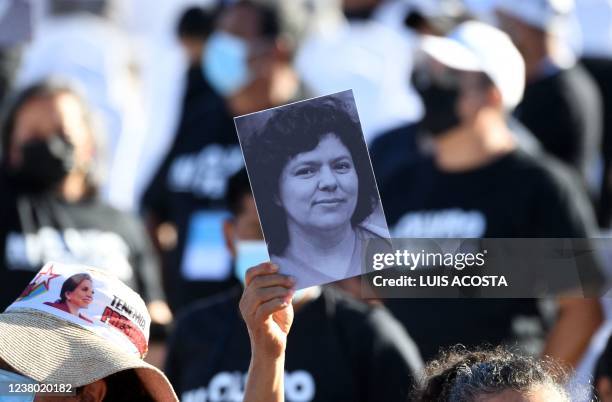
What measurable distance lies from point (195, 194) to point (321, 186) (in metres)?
3.15

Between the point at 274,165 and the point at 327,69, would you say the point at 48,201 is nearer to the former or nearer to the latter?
the point at 327,69

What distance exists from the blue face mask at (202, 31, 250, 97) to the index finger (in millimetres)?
3454

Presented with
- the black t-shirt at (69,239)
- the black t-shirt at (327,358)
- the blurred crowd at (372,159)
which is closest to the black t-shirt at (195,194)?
the blurred crowd at (372,159)

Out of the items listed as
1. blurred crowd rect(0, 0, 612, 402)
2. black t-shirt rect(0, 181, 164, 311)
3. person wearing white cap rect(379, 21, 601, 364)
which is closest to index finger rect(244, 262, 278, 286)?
blurred crowd rect(0, 0, 612, 402)

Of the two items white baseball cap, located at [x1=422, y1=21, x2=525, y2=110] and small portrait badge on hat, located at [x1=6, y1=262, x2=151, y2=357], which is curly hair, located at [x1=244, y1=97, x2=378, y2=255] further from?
white baseball cap, located at [x1=422, y1=21, x2=525, y2=110]

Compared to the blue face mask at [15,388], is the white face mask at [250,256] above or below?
above

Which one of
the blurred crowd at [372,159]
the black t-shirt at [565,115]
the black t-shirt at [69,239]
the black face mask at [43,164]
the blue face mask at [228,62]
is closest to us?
the blurred crowd at [372,159]

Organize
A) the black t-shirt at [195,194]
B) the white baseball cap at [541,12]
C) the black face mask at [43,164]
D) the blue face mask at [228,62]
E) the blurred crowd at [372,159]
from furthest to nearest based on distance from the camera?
the blue face mask at [228,62], the white baseball cap at [541,12], the black t-shirt at [195,194], the black face mask at [43,164], the blurred crowd at [372,159]

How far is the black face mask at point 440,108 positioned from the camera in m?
5.02

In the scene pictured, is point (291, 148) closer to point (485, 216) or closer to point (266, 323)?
point (266, 323)

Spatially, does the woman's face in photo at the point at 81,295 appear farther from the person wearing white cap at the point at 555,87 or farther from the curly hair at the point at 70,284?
the person wearing white cap at the point at 555,87

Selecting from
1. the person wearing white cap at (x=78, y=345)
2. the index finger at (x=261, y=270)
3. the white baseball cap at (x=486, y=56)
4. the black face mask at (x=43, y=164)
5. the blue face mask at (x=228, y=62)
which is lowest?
the person wearing white cap at (x=78, y=345)

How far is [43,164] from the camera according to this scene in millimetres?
5160

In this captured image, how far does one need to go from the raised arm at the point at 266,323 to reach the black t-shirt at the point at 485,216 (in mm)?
1376
